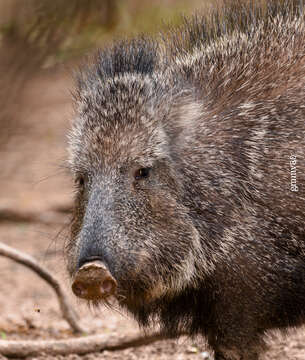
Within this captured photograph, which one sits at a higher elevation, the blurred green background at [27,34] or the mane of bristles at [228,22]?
the blurred green background at [27,34]

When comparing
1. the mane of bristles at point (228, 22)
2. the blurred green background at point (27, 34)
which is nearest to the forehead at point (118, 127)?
the mane of bristles at point (228, 22)

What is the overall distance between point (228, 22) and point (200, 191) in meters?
1.41

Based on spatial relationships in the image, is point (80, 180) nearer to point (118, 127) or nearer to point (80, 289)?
point (118, 127)

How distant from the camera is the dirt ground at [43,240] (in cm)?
529

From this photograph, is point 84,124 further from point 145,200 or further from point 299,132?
point 299,132

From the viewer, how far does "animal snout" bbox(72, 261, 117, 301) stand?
3.53m

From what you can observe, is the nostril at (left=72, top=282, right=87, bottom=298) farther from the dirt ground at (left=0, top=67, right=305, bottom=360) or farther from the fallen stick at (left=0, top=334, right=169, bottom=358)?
the fallen stick at (left=0, top=334, right=169, bottom=358)

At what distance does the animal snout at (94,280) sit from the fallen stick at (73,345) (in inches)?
57.1

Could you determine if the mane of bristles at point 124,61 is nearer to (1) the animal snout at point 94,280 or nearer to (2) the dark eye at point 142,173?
(2) the dark eye at point 142,173

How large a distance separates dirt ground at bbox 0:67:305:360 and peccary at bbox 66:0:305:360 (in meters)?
0.41

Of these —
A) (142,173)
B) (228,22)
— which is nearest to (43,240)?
(228,22)

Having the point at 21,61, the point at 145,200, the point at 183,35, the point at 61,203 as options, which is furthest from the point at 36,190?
the point at 21,61

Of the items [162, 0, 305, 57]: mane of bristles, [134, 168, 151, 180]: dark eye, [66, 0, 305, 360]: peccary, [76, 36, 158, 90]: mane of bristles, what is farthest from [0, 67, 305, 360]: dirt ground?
[162, 0, 305, 57]: mane of bristles

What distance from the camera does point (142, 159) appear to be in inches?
163
